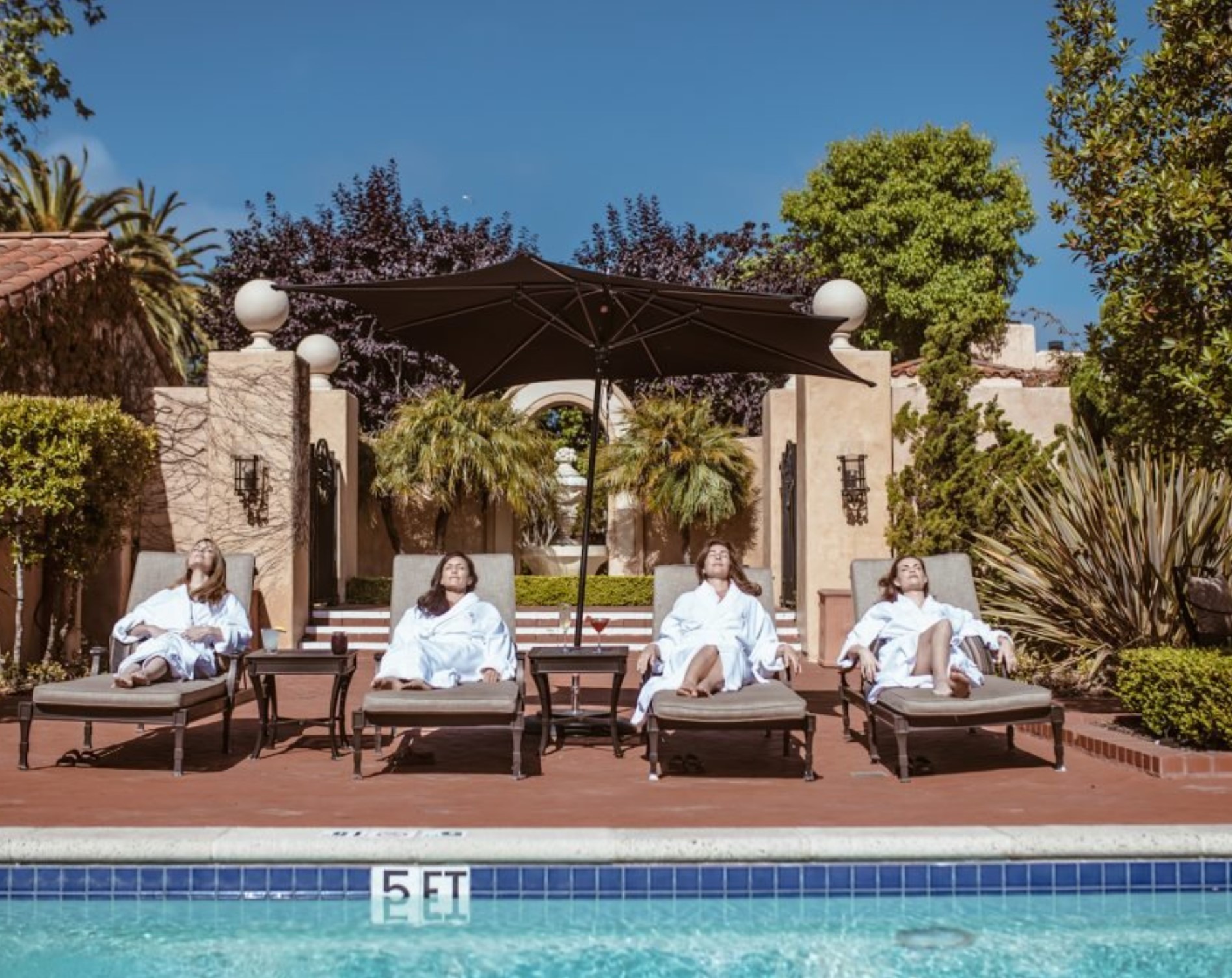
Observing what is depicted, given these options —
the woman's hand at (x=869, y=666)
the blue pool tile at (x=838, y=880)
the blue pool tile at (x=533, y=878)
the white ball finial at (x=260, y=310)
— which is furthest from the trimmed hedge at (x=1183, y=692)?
the white ball finial at (x=260, y=310)

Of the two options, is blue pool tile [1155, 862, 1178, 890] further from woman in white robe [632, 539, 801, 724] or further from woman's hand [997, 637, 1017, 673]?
woman in white robe [632, 539, 801, 724]

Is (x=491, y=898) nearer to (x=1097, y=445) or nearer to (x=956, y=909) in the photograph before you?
(x=956, y=909)

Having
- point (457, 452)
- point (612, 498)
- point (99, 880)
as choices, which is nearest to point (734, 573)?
point (99, 880)

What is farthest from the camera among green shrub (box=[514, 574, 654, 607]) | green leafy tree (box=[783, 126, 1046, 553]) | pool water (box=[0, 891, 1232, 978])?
green leafy tree (box=[783, 126, 1046, 553])

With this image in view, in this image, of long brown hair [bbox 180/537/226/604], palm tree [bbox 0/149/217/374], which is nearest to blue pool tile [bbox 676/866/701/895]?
long brown hair [bbox 180/537/226/604]

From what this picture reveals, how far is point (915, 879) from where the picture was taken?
181 inches

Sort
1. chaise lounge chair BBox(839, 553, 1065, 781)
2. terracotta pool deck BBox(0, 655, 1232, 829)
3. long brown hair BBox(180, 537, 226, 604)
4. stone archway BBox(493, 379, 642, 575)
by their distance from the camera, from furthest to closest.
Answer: stone archway BBox(493, 379, 642, 575)
long brown hair BBox(180, 537, 226, 604)
chaise lounge chair BBox(839, 553, 1065, 781)
terracotta pool deck BBox(0, 655, 1232, 829)

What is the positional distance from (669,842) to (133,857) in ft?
6.31

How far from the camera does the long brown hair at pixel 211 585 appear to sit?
7.50 metres

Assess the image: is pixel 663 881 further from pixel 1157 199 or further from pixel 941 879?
pixel 1157 199

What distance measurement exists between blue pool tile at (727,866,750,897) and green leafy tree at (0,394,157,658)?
22.3 feet

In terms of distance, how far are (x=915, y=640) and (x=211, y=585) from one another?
413 centimetres

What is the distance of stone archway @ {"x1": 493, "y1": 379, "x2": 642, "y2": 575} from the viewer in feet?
63.0

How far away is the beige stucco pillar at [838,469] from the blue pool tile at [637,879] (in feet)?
25.9
